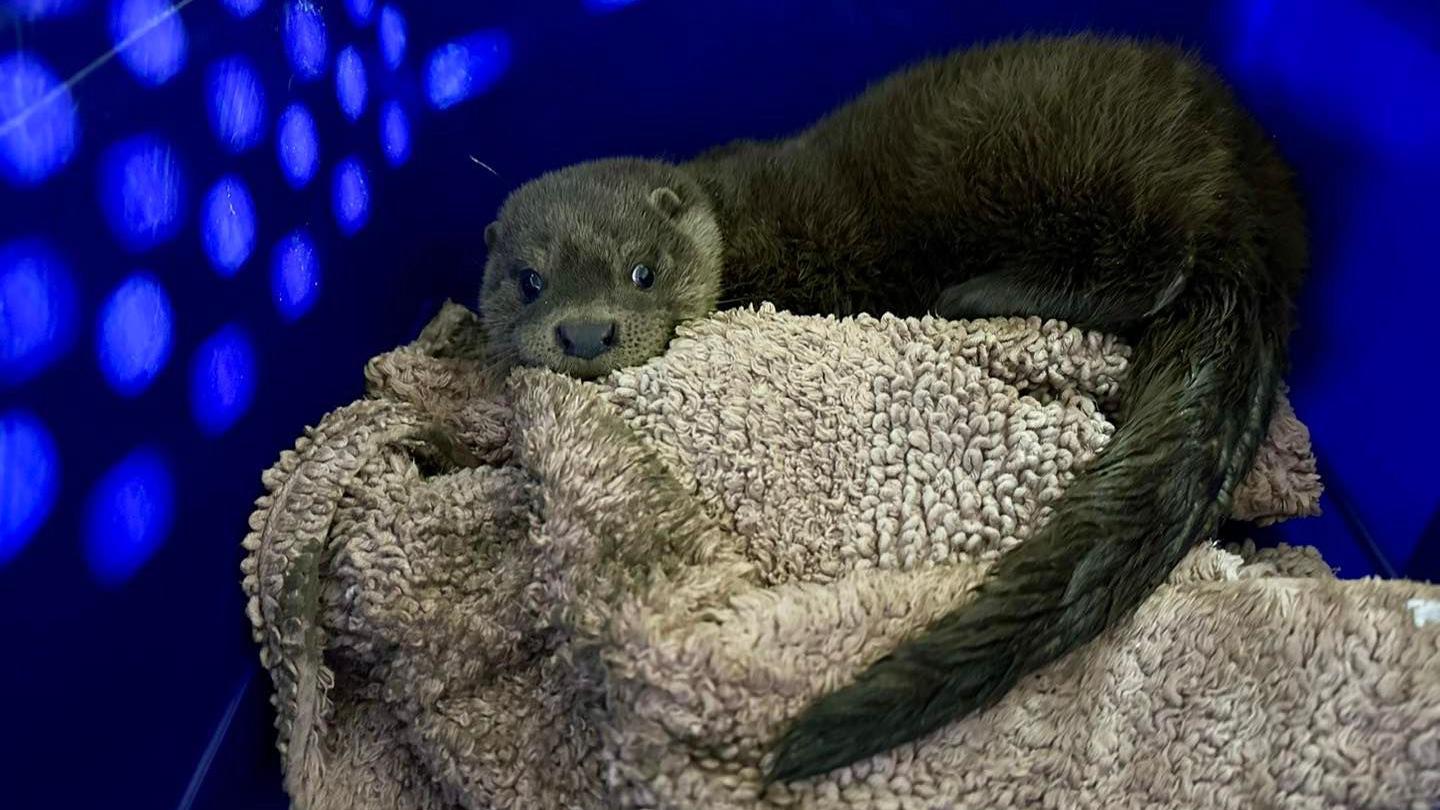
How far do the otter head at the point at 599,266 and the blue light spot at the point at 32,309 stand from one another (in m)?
0.61

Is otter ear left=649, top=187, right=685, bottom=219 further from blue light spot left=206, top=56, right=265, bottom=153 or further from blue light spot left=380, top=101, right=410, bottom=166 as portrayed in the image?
blue light spot left=206, top=56, right=265, bottom=153

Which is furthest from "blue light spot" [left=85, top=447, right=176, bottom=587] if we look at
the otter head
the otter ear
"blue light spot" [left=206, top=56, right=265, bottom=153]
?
the otter ear

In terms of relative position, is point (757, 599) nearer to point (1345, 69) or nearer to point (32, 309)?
point (32, 309)

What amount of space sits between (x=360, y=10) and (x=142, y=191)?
66 centimetres

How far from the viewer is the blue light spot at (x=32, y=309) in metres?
0.93

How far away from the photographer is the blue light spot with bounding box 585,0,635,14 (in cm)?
186

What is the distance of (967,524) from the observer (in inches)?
48.6

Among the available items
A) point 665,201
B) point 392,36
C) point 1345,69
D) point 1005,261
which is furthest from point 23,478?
point 1345,69

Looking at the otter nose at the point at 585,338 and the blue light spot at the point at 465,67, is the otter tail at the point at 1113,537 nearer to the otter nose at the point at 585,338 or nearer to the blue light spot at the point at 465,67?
the otter nose at the point at 585,338

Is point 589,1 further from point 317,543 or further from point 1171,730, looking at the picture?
point 1171,730

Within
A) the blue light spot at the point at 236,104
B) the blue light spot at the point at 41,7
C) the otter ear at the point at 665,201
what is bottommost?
the otter ear at the point at 665,201

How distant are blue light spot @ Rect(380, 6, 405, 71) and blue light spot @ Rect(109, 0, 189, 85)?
57 centimetres

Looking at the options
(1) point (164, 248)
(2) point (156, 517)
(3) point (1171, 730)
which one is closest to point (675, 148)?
(1) point (164, 248)

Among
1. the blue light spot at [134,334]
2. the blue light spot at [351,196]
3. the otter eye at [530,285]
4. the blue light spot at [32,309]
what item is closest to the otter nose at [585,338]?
the otter eye at [530,285]
